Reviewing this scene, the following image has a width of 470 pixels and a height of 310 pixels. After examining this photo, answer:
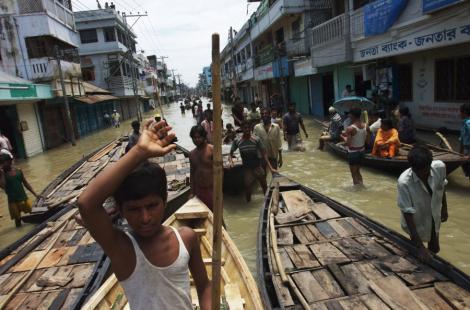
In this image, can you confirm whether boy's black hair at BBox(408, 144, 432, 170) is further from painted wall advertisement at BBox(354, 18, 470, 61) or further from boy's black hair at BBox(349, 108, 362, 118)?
painted wall advertisement at BBox(354, 18, 470, 61)

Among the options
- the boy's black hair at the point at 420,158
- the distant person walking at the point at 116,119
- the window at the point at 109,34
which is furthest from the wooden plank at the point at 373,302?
the window at the point at 109,34

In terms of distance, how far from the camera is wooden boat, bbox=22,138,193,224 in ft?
22.7

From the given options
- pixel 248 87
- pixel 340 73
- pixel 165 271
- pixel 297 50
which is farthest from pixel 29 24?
pixel 248 87

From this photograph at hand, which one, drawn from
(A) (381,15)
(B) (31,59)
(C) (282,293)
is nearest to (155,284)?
(C) (282,293)

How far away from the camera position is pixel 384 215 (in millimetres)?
6820

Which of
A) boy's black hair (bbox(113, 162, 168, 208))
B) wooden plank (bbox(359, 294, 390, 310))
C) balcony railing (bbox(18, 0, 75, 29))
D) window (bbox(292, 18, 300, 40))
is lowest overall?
wooden plank (bbox(359, 294, 390, 310))

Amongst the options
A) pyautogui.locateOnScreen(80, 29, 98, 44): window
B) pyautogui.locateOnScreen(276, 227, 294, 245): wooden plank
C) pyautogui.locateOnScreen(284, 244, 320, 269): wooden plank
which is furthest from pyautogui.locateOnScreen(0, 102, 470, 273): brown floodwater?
pyautogui.locateOnScreen(80, 29, 98, 44): window

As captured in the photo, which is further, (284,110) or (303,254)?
(284,110)

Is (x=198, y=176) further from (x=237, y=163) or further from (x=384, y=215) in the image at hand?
(x=384, y=215)

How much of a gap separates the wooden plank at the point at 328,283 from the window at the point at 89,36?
121 ft

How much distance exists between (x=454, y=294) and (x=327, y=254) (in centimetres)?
129

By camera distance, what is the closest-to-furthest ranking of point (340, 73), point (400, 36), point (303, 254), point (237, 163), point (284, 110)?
point (303, 254) < point (237, 163) < point (400, 36) < point (340, 73) < point (284, 110)

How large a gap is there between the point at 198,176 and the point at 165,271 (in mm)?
3741

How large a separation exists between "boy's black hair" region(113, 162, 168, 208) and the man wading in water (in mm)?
3532
